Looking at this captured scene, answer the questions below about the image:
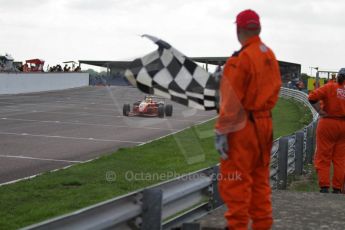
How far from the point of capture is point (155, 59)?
4.46 meters

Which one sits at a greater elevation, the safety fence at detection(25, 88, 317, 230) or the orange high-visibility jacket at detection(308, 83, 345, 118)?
the orange high-visibility jacket at detection(308, 83, 345, 118)

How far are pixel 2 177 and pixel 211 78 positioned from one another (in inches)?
225

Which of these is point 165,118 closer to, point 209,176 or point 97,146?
point 97,146

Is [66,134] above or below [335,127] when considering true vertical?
below

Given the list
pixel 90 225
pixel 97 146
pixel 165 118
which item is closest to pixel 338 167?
pixel 90 225

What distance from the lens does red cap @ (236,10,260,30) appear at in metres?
4.11

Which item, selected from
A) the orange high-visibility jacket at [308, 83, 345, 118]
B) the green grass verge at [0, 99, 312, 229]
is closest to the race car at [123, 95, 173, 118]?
the green grass verge at [0, 99, 312, 229]

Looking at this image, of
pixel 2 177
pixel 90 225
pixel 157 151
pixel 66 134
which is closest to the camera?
Result: pixel 90 225

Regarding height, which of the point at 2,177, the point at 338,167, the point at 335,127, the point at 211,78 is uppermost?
the point at 211,78

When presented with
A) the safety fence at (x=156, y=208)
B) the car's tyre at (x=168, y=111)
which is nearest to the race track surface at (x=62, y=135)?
the car's tyre at (x=168, y=111)

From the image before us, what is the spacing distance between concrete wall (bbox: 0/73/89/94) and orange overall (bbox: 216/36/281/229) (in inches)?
1387

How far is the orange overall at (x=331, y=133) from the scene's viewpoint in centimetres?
738

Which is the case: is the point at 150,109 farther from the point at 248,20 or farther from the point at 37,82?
the point at 37,82

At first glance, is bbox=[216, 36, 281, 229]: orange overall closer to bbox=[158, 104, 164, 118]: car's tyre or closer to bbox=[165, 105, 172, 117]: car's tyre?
bbox=[158, 104, 164, 118]: car's tyre
